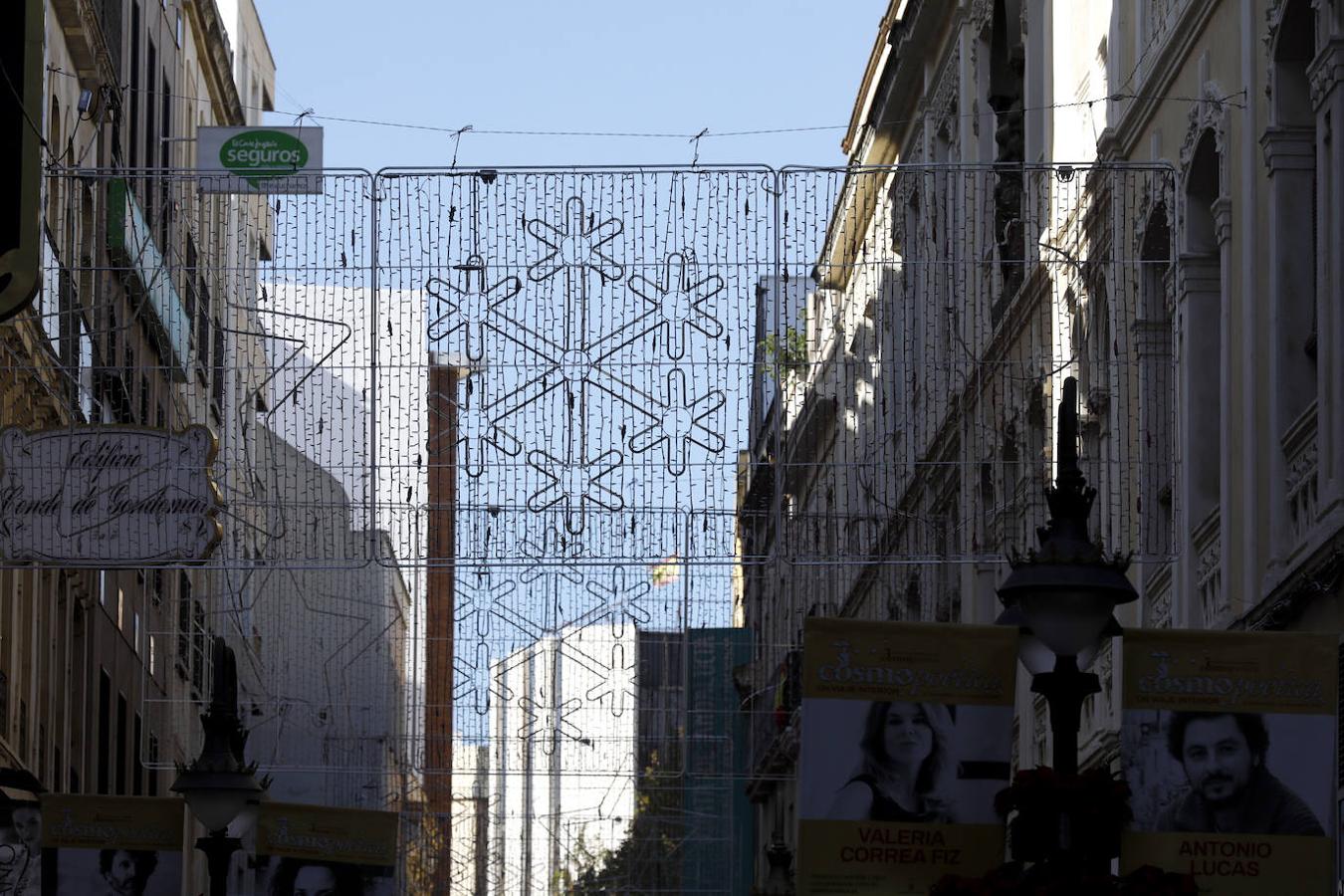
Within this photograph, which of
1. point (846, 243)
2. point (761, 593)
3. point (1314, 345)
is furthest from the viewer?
point (761, 593)

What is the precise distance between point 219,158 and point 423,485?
3902 millimetres

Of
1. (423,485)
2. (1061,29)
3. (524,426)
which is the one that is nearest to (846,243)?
(1061,29)

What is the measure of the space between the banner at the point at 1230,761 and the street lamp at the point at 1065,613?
66.8 inches

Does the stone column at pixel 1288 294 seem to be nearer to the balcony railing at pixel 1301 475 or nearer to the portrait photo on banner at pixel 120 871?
the balcony railing at pixel 1301 475

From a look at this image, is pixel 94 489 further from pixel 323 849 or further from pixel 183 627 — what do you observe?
pixel 183 627

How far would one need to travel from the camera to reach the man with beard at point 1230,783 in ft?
48.0

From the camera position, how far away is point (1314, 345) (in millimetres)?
20938

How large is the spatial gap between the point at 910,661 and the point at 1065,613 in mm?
2058

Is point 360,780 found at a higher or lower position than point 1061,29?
lower

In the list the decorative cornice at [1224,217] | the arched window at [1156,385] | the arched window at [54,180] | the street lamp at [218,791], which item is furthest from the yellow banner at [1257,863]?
the arched window at [54,180]

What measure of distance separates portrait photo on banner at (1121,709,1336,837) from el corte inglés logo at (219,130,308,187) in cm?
1413

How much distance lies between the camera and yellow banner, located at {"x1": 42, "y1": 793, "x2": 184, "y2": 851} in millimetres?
20453

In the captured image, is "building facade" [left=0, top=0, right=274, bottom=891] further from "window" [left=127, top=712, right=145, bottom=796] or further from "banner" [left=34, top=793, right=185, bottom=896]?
"banner" [left=34, top=793, right=185, bottom=896]

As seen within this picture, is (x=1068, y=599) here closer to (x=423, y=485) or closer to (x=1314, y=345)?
(x=1314, y=345)
